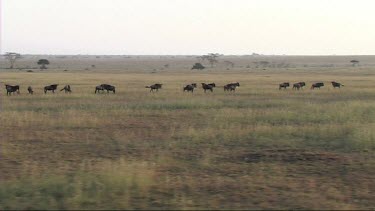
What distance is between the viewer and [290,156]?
11711 millimetres

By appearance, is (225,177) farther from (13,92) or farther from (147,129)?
(13,92)

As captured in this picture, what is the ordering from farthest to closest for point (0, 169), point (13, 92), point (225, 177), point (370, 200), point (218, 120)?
point (13, 92)
point (218, 120)
point (0, 169)
point (225, 177)
point (370, 200)

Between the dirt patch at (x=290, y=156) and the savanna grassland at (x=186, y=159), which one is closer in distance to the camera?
the savanna grassland at (x=186, y=159)

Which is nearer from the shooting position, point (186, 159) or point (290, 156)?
point (186, 159)

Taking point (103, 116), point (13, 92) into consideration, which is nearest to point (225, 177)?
point (103, 116)

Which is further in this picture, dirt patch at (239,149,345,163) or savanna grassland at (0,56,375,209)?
dirt patch at (239,149,345,163)

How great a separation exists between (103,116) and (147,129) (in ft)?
12.8

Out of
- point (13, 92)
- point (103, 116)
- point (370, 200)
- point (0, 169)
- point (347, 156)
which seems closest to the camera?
point (370, 200)

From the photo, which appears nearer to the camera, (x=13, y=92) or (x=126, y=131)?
(x=126, y=131)

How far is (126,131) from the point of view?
16.0 meters

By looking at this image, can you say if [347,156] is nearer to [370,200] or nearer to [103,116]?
[370,200]

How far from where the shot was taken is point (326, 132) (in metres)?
15.2

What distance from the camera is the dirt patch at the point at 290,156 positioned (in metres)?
11.3

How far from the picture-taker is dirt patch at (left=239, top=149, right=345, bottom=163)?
11.3 m
